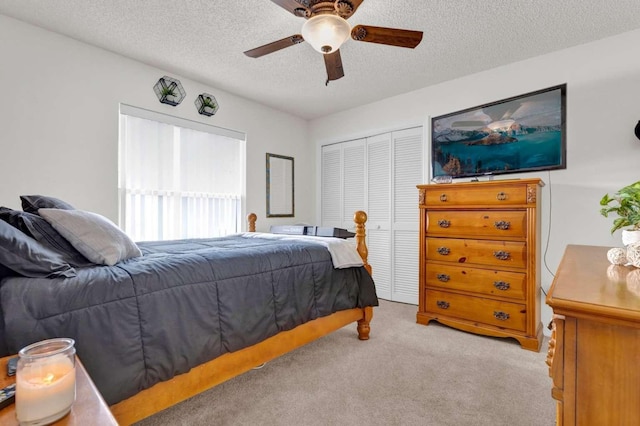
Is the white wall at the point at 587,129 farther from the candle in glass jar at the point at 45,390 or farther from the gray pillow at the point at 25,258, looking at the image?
the gray pillow at the point at 25,258

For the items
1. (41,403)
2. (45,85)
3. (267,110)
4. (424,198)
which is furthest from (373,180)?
(41,403)

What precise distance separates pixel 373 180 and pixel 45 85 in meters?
3.33

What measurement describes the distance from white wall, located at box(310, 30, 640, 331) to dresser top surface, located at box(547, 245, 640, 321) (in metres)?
1.88

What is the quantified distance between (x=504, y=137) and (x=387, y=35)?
179cm

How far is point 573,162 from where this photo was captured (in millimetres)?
2613

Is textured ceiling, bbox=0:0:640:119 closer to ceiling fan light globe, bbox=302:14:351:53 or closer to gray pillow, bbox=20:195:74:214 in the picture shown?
ceiling fan light globe, bbox=302:14:351:53

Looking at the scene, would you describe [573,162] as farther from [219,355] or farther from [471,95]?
[219,355]

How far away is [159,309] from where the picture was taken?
1311mm

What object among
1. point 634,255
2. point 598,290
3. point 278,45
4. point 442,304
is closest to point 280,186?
point 278,45

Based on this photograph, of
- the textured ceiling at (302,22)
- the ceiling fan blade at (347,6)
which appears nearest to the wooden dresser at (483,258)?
the textured ceiling at (302,22)

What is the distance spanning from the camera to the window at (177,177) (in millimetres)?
2898

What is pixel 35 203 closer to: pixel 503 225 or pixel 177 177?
pixel 177 177

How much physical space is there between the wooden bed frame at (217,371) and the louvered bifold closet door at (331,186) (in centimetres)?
200

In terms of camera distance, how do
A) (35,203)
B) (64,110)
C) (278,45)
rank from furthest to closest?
(64,110), (278,45), (35,203)
